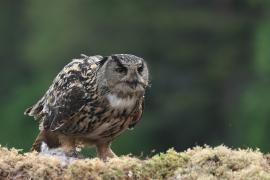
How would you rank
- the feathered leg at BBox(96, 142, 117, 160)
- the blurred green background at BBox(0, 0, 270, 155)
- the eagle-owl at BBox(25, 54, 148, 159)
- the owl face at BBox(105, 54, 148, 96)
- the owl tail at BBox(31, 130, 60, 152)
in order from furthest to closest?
the blurred green background at BBox(0, 0, 270, 155)
the owl tail at BBox(31, 130, 60, 152)
the feathered leg at BBox(96, 142, 117, 160)
the eagle-owl at BBox(25, 54, 148, 159)
the owl face at BBox(105, 54, 148, 96)

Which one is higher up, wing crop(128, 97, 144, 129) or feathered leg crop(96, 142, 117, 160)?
wing crop(128, 97, 144, 129)

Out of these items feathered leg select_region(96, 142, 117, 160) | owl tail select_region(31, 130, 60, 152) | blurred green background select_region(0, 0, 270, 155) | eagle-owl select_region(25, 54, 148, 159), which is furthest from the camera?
blurred green background select_region(0, 0, 270, 155)

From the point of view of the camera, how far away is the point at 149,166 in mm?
11594

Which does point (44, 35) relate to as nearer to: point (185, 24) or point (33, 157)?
point (185, 24)

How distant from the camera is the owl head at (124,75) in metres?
13.5

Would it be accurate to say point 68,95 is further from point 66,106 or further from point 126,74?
point 126,74

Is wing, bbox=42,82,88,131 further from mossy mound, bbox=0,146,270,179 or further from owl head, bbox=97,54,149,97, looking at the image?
mossy mound, bbox=0,146,270,179

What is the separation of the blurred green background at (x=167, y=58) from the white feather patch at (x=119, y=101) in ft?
83.9

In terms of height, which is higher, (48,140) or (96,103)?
(96,103)

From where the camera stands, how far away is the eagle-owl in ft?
44.7

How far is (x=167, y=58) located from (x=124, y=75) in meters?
32.7

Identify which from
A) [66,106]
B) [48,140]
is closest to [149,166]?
[66,106]

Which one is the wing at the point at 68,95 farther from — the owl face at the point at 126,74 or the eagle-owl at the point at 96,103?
the owl face at the point at 126,74

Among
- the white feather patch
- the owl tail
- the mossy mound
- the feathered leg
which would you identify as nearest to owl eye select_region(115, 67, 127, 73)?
the white feather patch
